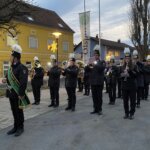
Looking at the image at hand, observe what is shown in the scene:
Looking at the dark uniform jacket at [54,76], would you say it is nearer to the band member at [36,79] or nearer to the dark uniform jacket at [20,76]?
the band member at [36,79]

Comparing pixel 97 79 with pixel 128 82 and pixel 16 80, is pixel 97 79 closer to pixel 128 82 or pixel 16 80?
pixel 128 82

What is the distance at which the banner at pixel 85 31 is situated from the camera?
25734 millimetres

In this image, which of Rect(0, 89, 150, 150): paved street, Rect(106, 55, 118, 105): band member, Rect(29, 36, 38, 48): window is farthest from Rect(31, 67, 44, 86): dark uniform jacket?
Rect(29, 36, 38, 48): window

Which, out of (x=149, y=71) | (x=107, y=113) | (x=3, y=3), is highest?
(x=3, y=3)

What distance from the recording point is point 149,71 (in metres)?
15.7

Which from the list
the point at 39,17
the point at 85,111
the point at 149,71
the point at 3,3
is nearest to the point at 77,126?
the point at 85,111

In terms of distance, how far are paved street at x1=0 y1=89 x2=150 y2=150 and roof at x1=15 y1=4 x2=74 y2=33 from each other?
37.9 meters

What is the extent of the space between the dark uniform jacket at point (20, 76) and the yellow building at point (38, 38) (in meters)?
Result: 35.0

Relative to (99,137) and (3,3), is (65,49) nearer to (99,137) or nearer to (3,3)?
(3,3)

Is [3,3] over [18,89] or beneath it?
over

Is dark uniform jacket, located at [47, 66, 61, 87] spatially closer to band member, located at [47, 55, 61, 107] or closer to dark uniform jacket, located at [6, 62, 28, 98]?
band member, located at [47, 55, 61, 107]

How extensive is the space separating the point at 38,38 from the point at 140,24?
48.5 feet

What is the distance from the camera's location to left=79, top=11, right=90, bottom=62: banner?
25.7m

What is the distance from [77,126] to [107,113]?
7.60 feet
